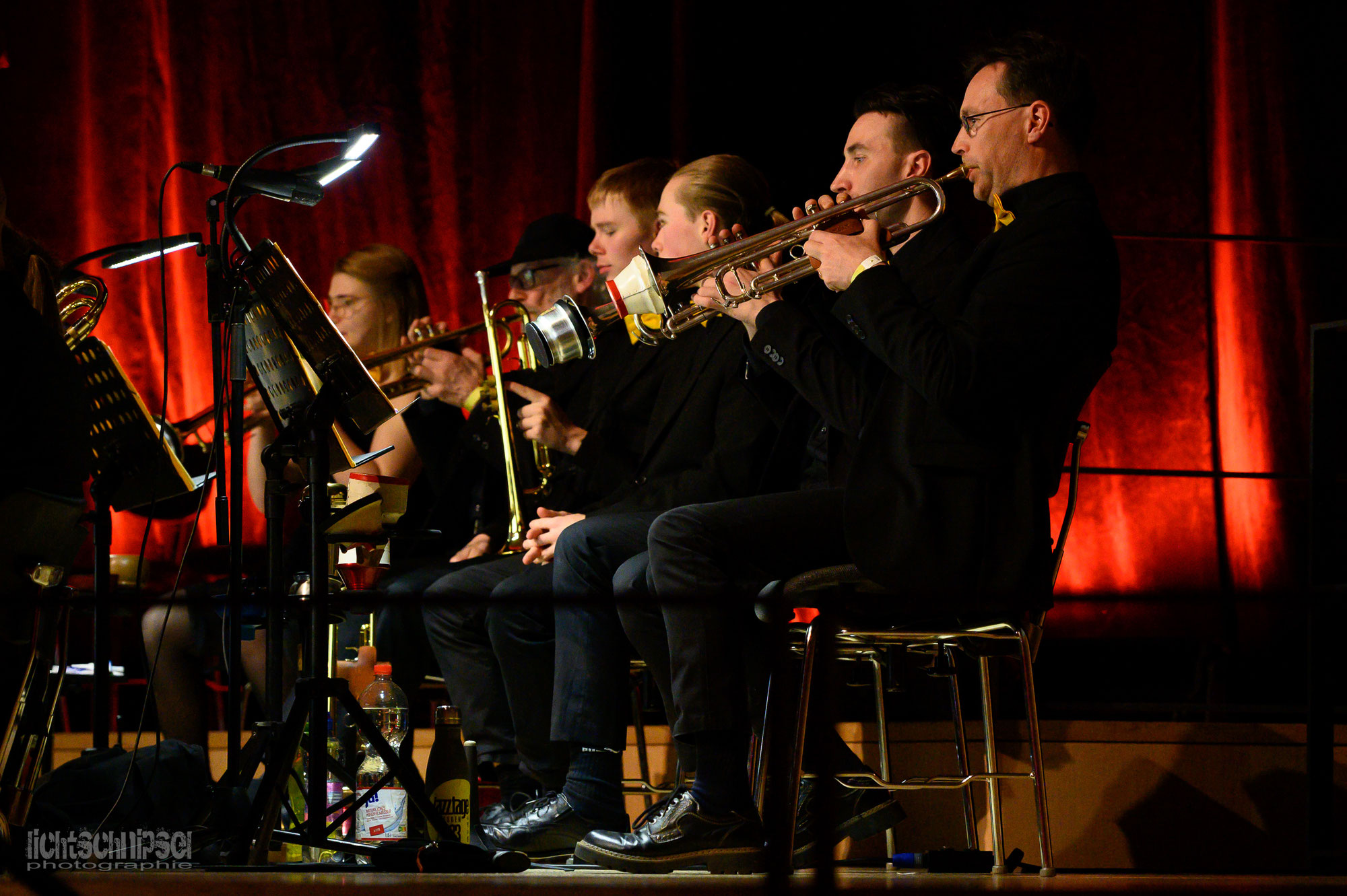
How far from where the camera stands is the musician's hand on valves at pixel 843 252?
2.07 meters

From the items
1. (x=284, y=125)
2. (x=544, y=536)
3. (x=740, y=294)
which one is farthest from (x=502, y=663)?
(x=284, y=125)

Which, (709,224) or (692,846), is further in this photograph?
(709,224)

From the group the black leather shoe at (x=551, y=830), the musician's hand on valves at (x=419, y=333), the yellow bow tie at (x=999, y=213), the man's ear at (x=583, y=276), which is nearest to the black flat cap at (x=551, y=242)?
the man's ear at (x=583, y=276)

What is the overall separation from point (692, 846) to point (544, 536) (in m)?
0.87

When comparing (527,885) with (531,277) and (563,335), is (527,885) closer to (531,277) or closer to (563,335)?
(563,335)

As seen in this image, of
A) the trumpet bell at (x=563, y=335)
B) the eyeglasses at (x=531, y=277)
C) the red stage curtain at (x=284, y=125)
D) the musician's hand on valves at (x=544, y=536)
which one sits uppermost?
the red stage curtain at (x=284, y=125)

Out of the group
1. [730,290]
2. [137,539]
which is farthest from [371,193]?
[730,290]

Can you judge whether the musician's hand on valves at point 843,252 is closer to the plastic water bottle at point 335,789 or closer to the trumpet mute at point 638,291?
the trumpet mute at point 638,291

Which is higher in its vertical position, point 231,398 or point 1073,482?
point 231,398

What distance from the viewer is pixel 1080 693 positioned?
3738 mm

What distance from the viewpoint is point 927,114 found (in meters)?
2.48

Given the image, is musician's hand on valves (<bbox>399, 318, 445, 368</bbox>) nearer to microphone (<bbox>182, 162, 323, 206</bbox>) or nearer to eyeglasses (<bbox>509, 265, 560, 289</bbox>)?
eyeglasses (<bbox>509, 265, 560, 289</bbox>)

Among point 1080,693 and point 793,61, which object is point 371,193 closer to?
point 793,61

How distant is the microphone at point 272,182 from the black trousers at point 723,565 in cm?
93
